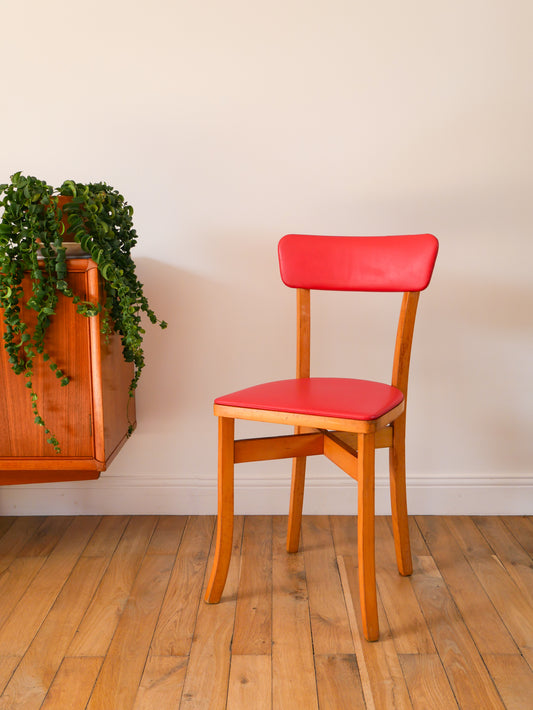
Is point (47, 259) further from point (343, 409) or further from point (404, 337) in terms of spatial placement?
point (404, 337)

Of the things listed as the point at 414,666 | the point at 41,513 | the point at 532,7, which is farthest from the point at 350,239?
the point at 41,513

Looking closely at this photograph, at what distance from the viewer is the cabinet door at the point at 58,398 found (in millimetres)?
1718

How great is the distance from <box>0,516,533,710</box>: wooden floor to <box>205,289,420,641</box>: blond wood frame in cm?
9

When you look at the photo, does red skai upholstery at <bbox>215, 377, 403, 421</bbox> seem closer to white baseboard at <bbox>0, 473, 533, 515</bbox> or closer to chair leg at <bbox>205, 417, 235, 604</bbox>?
chair leg at <bbox>205, 417, 235, 604</bbox>

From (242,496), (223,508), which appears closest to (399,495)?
(223,508)

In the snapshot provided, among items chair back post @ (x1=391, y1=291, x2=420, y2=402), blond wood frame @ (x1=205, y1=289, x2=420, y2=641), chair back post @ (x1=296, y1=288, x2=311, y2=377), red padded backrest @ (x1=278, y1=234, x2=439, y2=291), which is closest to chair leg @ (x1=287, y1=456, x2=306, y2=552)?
blond wood frame @ (x1=205, y1=289, x2=420, y2=641)

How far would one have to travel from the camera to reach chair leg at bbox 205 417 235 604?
1.60 meters

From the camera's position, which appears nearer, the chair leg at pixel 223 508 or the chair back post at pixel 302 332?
the chair leg at pixel 223 508

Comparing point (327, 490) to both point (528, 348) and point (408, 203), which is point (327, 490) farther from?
point (408, 203)

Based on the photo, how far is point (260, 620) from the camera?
1.56 meters

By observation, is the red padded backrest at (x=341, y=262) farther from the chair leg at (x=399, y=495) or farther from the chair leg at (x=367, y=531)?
the chair leg at (x=367, y=531)

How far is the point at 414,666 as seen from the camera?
1381 mm

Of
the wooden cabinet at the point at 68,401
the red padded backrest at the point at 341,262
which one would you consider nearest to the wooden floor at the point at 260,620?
the wooden cabinet at the point at 68,401

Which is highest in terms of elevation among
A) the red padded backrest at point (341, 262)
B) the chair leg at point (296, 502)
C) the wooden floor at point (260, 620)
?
the red padded backrest at point (341, 262)
